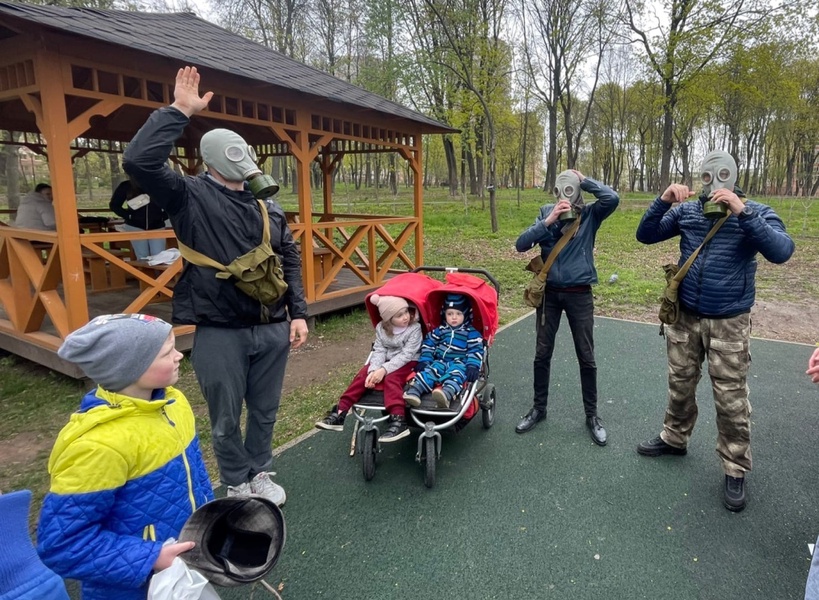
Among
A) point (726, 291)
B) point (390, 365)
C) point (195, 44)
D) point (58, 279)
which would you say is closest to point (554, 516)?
point (390, 365)

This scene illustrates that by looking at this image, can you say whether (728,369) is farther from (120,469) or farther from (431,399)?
(120,469)

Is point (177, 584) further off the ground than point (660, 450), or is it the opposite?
point (177, 584)

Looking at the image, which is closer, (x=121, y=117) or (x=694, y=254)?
(x=694, y=254)

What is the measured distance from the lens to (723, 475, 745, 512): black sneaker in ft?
9.32

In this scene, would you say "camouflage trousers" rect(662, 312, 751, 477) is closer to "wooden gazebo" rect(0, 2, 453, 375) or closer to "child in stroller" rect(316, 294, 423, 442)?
"child in stroller" rect(316, 294, 423, 442)

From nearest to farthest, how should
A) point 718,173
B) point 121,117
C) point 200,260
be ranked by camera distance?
point 200,260 < point 718,173 < point 121,117

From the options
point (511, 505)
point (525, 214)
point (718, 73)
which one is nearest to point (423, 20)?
point (525, 214)

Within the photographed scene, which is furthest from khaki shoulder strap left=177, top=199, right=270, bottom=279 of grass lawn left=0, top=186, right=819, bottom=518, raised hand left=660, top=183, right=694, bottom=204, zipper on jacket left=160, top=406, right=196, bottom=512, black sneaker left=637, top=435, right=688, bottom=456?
black sneaker left=637, top=435, right=688, bottom=456

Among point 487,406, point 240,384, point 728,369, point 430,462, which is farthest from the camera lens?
point 487,406

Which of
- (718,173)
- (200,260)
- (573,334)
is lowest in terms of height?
(573,334)

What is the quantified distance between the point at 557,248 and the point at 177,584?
9.55 feet

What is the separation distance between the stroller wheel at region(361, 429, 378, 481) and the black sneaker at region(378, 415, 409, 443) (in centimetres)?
6

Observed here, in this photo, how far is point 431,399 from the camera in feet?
10.5

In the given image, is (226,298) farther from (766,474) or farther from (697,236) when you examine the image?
(766,474)
